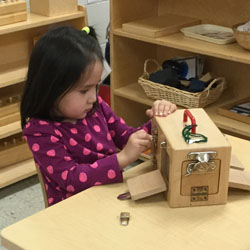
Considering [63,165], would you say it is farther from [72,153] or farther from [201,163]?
[201,163]

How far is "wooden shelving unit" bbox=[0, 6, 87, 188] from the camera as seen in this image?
2.83 meters

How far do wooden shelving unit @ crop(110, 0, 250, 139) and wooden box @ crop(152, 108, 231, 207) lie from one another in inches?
47.9

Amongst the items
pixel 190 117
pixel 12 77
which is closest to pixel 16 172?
pixel 12 77

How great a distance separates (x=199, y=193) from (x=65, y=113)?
1.64 feet

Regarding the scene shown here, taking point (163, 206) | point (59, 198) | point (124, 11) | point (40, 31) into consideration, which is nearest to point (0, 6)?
point (40, 31)

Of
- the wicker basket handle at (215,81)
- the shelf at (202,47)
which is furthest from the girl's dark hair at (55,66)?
the wicker basket handle at (215,81)

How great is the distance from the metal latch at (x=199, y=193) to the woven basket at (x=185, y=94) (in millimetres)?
1337

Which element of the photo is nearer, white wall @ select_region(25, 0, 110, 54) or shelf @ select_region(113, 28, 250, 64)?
shelf @ select_region(113, 28, 250, 64)

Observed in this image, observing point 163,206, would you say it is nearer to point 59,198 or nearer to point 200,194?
point 200,194

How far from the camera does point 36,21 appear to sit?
9.05 feet

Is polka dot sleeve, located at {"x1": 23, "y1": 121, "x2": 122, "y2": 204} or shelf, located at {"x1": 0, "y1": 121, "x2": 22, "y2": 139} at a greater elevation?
polka dot sleeve, located at {"x1": 23, "y1": 121, "x2": 122, "y2": 204}

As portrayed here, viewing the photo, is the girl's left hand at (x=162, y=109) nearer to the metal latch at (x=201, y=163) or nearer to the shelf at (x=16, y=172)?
the metal latch at (x=201, y=163)

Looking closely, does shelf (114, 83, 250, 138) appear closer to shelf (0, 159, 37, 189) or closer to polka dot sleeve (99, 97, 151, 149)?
shelf (0, 159, 37, 189)

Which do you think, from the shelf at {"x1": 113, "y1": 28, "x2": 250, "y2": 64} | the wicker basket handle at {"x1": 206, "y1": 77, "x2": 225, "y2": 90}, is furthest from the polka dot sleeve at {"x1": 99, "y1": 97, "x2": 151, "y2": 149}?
the wicker basket handle at {"x1": 206, "y1": 77, "x2": 225, "y2": 90}
